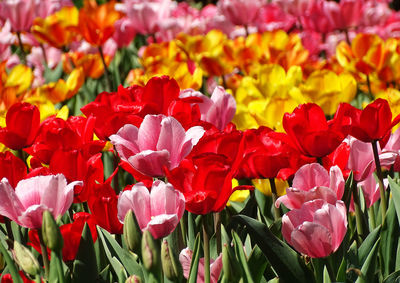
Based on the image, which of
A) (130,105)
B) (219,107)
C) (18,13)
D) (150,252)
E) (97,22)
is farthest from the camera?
(18,13)

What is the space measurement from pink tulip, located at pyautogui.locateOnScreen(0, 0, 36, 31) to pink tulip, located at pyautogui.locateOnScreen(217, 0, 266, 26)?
991 millimetres

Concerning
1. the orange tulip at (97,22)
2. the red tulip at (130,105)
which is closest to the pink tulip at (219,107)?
the red tulip at (130,105)

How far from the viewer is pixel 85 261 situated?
1251 millimetres

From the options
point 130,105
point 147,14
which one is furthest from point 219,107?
point 147,14

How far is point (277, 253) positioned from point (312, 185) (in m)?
0.14

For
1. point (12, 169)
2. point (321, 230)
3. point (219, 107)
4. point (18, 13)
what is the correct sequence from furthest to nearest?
point (18, 13) → point (219, 107) → point (12, 169) → point (321, 230)

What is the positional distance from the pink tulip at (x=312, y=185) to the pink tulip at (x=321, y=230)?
0.04 m

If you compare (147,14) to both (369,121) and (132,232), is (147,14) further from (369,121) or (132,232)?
(132,232)

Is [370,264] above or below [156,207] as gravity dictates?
below

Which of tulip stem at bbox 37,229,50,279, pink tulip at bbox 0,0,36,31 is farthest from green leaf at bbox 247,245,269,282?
pink tulip at bbox 0,0,36,31

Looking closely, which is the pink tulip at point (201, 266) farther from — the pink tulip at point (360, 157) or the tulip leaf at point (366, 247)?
the pink tulip at point (360, 157)

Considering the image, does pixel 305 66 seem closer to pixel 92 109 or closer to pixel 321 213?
pixel 92 109

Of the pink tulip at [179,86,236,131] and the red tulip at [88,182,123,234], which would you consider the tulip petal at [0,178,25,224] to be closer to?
the red tulip at [88,182,123,234]

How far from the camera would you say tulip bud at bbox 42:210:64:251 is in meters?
1.03
